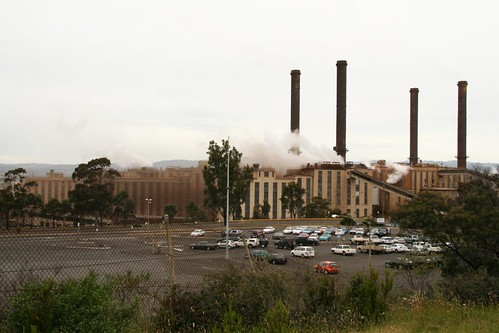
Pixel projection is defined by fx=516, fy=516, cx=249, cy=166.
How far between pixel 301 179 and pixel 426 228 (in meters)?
59.3

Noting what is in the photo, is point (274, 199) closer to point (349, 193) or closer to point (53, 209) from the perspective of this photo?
point (349, 193)

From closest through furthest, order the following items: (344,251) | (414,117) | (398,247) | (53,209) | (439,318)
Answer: (439,318), (344,251), (398,247), (53,209), (414,117)

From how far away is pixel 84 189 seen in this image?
143 feet

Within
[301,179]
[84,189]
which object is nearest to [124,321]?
[84,189]

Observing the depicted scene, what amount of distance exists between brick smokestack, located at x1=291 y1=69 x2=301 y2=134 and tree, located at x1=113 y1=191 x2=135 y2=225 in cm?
3797

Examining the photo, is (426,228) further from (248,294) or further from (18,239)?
(18,239)

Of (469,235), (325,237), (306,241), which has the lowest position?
(325,237)

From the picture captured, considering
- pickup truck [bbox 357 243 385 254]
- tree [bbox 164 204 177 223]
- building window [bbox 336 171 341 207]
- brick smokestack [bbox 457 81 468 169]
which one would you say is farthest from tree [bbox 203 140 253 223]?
brick smokestack [bbox 457 81 468 169]

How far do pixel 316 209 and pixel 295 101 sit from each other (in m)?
20.0

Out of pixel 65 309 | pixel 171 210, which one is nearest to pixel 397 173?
pixel 171 210

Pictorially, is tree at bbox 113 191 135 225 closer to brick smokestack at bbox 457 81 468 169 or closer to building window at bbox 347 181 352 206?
building window at bbox 347 181 352 206

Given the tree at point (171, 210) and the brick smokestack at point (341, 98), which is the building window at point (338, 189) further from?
the tree at point (171, 210)

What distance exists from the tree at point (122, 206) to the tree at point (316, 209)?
26205 mm

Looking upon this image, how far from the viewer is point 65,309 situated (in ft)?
17.7
